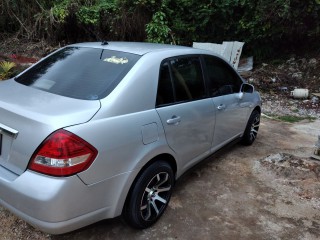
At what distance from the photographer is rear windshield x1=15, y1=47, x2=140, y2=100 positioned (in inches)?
107

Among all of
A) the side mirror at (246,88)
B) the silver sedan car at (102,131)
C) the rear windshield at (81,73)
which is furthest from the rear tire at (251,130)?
the rear windshield at (81,73)

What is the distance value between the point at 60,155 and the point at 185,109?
4.56 feet

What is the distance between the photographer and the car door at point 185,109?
9.86 feet

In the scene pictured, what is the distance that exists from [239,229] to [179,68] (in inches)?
64.6

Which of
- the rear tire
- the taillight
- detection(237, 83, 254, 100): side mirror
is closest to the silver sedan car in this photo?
the taillight

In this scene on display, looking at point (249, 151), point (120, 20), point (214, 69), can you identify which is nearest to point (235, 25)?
point (120, 20)

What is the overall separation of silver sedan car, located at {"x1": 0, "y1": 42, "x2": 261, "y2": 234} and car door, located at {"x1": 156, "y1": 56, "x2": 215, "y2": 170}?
0.03ft

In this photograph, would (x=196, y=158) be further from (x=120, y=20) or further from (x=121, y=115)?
(x=120, y=20)

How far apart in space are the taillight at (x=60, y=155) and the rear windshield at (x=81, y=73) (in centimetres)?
47

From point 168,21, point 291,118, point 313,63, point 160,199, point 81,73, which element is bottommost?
point 291,118

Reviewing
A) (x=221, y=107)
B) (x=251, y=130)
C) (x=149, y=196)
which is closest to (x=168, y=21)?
(x=251, y=130)

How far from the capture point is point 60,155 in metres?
2.22

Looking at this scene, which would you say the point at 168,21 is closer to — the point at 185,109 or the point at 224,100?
the point at 224,100

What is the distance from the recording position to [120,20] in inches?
409
